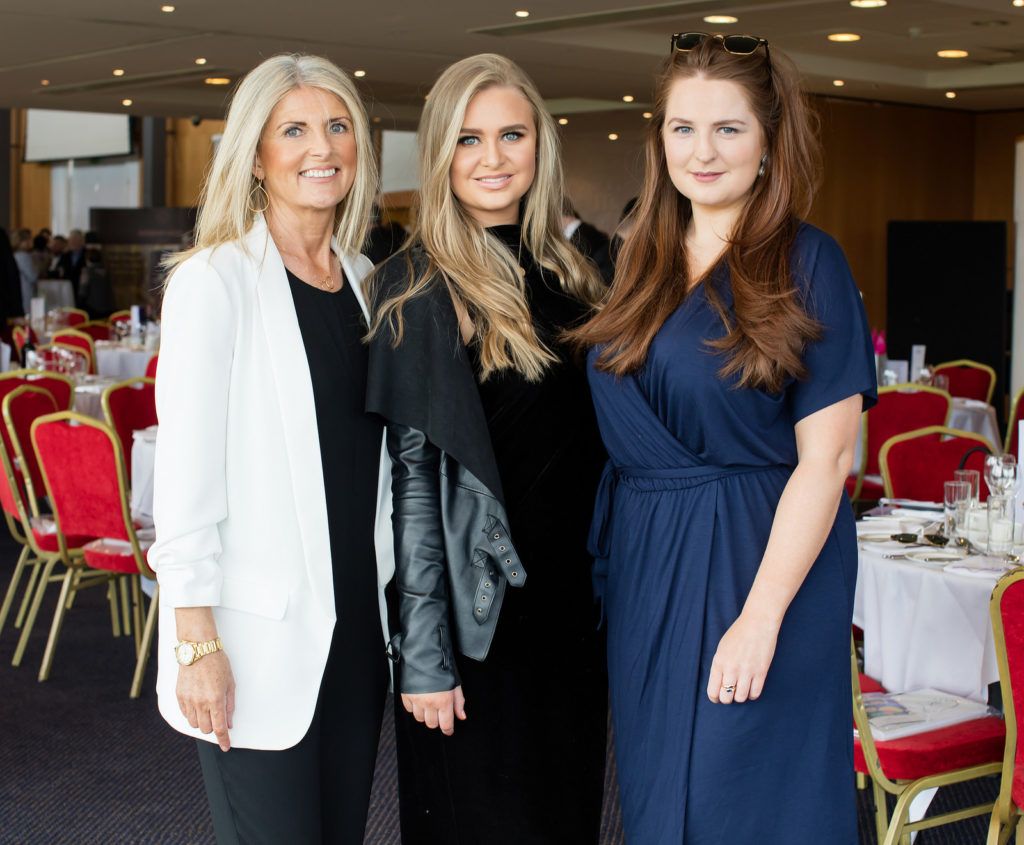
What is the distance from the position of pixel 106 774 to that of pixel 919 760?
253 cm

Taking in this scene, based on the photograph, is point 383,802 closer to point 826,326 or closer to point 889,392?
point 826,326

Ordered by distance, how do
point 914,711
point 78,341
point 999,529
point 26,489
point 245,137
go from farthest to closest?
point 78,341 < point 26,489 < point 999,529 < point 914,711 < point 245,137

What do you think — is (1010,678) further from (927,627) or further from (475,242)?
(475,242)

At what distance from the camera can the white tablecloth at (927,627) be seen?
3443 millimetres

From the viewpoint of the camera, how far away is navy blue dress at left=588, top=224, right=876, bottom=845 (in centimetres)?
200

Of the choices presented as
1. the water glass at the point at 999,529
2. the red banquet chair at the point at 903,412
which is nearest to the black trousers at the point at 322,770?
the water glass at the point at 999,529

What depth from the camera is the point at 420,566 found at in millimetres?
2105

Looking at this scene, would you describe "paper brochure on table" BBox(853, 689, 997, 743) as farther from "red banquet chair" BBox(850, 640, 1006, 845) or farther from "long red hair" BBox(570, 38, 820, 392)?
"long red hair" BBox(570, 38, 820, 392)

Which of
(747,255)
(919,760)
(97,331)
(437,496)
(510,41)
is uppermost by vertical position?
(510,41)

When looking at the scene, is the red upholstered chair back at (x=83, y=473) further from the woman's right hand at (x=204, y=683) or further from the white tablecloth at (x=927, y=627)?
the woman's right hand at (x=204, y=683)

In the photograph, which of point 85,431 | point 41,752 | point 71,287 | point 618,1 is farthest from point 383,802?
point 71,287

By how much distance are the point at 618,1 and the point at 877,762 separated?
21.9 feet

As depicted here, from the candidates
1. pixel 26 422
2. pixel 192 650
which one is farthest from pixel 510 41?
pixel 192 650

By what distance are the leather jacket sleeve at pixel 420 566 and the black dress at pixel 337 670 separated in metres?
0.07
